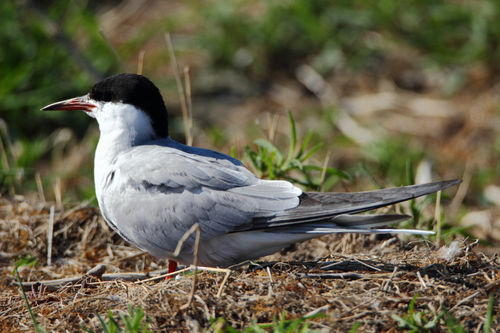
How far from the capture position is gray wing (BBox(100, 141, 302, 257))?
3.01m

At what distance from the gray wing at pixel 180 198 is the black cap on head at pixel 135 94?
345 millimetres

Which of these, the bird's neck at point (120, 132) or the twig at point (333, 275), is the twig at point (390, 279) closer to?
the twig at point (333, 275)

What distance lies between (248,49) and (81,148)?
6.91 feet

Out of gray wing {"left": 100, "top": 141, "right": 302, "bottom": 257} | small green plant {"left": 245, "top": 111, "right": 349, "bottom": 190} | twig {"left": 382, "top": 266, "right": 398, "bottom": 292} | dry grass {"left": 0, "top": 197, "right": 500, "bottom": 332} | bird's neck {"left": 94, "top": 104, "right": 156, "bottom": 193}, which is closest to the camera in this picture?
dry grass {"left": 0, "top": 197, "right": 500, "bottom": 332}

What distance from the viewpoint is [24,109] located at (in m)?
5.73

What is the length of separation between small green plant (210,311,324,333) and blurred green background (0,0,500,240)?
2.82 m

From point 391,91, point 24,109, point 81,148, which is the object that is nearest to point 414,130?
point 391,91

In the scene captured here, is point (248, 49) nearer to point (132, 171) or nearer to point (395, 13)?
point (395, 13)

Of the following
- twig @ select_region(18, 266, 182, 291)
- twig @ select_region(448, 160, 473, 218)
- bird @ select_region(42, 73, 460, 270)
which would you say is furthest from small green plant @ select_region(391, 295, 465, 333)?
twig @ select_region(448, 160, 473, 218)

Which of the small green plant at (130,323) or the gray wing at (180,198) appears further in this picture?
the gray wing at (180,198)

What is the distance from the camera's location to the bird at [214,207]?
2947 mm

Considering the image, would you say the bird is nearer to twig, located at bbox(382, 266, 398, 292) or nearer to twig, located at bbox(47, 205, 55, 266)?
twig, located at bbox(382, 266, 398, 292)

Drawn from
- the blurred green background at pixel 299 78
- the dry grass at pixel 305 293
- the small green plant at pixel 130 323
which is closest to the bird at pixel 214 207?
the dry grass at pixel 305 293

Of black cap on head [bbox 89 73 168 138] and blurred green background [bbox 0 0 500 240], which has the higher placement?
black cap on head [bbox 89 73 168 138]
